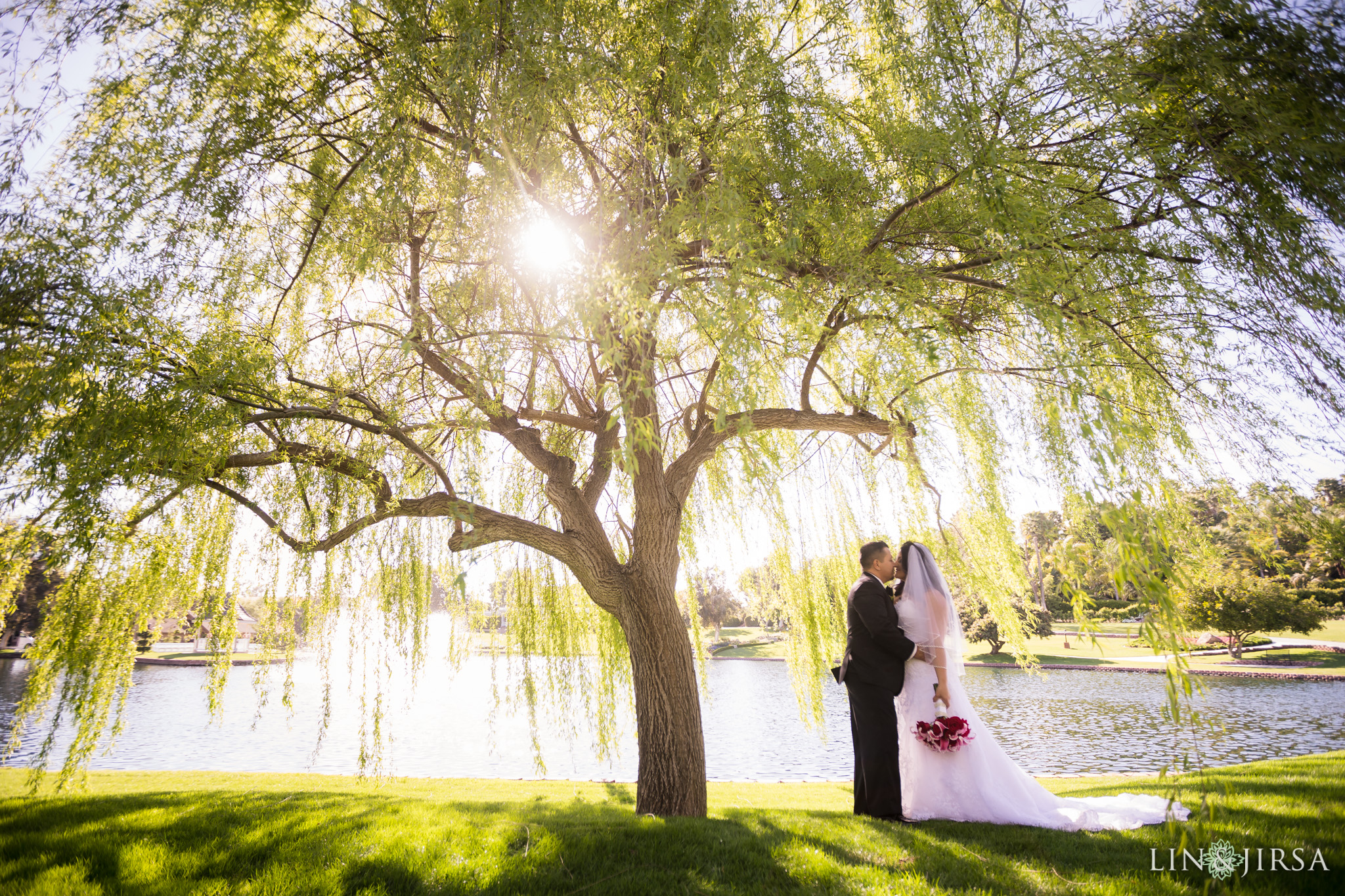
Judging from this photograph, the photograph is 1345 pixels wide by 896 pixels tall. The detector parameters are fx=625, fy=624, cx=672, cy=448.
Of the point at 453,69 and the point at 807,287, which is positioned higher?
the point at 453,69

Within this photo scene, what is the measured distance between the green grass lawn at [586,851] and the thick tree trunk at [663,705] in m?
0.28

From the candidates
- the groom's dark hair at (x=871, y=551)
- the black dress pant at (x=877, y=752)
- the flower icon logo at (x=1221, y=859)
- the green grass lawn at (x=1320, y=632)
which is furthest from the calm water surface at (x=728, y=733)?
the green grass lawn at (x=1320, y=632)

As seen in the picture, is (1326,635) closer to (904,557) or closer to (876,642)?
(904,557)

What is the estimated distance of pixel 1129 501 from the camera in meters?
1.94

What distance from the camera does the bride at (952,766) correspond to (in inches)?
139

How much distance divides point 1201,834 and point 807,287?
2.68 meters

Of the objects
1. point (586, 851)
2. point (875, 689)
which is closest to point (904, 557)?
point (875, 689)

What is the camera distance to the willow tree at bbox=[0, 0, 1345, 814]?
2.73 metres

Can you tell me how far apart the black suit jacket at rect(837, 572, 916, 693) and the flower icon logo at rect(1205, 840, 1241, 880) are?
5.09ft

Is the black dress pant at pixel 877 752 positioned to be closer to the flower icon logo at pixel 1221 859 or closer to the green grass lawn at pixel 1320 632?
the flower icon logo at pixel 1221 859

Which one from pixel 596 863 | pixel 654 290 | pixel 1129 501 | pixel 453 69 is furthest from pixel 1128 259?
pixel 596 863

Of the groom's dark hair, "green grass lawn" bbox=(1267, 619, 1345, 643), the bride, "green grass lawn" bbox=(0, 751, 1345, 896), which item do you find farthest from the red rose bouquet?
"green grass lawn" bbox=(1267, 619, 1345, 643)

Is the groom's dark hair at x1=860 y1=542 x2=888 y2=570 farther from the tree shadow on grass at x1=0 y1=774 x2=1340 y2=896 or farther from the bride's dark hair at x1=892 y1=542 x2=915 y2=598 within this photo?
the tree shadow on grass at x1=0 y1=774 x2=1340 y2=896

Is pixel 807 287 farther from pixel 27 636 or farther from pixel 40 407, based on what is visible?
pixel 27 636
